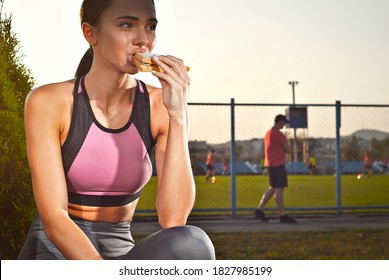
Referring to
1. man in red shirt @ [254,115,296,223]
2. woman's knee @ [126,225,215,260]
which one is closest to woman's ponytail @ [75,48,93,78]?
woman's knee @ [126,225,215,260]

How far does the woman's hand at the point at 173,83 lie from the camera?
229 cm

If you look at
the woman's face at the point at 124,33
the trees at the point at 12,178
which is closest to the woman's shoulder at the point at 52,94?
the woman's face at the point at 124,33

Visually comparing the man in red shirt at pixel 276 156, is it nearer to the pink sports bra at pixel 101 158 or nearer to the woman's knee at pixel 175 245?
the pink sports bra at pixel 101 158

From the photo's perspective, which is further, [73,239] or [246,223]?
[246,223]

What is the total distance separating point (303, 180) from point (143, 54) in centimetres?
2163

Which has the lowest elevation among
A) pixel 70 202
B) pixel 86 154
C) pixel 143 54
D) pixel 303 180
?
pixel 303 180

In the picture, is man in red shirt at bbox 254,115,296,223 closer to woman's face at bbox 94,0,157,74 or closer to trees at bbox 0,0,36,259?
trees at bbox 0,0,36,259

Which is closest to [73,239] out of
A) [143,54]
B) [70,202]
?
[70,202]

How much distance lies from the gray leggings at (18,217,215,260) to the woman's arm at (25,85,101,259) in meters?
0.10

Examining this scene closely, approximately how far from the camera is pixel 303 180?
77.2 feet

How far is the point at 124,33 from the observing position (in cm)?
242

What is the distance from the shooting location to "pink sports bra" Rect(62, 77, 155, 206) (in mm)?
2334

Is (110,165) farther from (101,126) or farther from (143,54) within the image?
(143,54)

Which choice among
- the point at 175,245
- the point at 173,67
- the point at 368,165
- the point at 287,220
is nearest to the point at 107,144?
the point at 173,67
